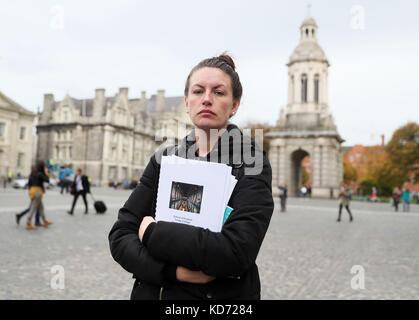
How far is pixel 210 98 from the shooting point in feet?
6.01

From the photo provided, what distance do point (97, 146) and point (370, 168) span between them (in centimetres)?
5240

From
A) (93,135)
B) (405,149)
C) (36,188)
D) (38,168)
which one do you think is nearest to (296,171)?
(405,149)

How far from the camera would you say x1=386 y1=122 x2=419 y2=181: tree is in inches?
1825

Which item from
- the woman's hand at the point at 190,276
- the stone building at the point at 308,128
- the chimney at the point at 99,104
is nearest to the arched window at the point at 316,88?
the stone building at the point at 308,128

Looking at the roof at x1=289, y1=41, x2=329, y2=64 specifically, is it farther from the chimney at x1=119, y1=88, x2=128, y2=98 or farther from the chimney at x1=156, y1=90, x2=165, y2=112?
the chimney at x1=156, y1=90, x2=165, y2=112

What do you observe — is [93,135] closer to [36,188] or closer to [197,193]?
[36,188]

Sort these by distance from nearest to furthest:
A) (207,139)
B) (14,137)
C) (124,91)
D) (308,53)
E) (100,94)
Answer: (207,139)
(308,53)
(14,137)
(100,94)
(124,91)

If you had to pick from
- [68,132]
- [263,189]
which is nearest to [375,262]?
[263,189]

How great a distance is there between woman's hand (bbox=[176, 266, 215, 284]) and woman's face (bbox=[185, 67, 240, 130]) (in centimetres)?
71

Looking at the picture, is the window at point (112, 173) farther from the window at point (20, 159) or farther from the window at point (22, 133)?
the window at point (22, 133)

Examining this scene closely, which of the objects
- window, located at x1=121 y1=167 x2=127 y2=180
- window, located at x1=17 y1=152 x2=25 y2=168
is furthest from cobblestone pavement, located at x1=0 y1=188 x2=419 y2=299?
window, located at x1=121 y1=167 x2=127 y2=180

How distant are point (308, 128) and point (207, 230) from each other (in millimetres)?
45332

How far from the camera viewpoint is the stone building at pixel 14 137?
49.2m

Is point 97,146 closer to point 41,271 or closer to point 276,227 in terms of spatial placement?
point 276,227
